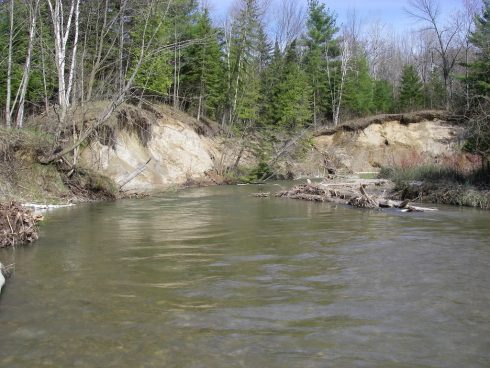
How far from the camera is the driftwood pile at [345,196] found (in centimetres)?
1825

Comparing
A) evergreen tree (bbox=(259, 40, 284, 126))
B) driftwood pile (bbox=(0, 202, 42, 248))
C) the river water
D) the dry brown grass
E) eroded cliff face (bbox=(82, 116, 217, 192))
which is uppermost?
evergreen tree (bbox=(259, 40, 284, 126))

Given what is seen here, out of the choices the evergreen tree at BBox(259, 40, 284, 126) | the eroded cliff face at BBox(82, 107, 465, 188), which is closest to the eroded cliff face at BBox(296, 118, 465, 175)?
the eroded cliff face at BBox(82, 107, 465, 188)

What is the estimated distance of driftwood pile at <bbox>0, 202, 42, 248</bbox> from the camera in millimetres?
10328

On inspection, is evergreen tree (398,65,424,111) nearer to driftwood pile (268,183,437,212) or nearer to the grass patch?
the grass patch

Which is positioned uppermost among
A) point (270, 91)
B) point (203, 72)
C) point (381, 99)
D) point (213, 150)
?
point (381, 99)

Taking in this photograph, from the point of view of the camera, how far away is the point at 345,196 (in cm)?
2045

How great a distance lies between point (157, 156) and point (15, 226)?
2089 cm

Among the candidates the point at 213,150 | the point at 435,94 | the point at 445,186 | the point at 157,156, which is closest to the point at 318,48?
the point at 435,94

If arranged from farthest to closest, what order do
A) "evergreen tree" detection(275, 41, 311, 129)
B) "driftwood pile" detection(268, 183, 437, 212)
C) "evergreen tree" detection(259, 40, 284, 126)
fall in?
"evergreen tree" detection(259, 40, 284, 126), "evergreen tree" detection(275, 41, 311, 129), "driftwood pile" detection(268, 183, 437, 212)

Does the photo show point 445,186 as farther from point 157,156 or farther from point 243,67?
point 243,67

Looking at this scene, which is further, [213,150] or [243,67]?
[243,67]

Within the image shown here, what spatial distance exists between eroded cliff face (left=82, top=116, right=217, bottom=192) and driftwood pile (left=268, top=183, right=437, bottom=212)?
273 inches

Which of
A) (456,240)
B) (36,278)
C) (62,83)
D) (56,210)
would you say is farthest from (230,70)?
(36,278)

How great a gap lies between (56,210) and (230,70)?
31541 mm
